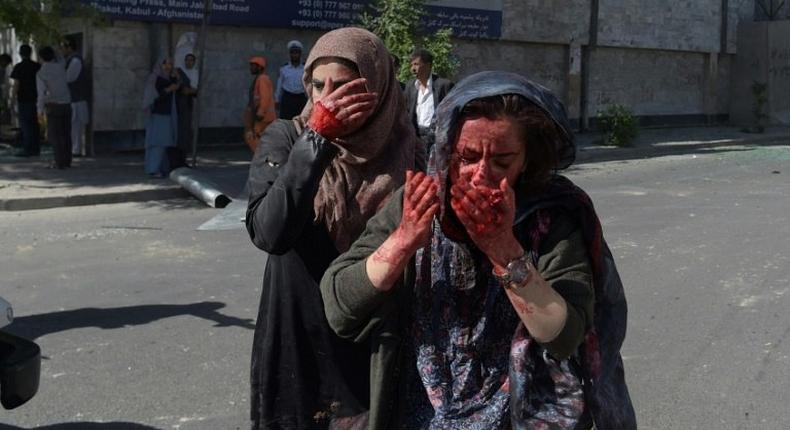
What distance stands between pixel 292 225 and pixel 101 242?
7053 millimetres

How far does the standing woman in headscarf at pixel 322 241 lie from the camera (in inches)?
95.0

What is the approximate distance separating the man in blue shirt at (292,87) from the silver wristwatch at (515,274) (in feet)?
40.9

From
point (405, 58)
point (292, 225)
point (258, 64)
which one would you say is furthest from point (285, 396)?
point (405, 58)

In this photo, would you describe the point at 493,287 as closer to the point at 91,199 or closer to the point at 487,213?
the point at 487,213

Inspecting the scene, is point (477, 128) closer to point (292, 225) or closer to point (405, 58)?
point (292, 225)

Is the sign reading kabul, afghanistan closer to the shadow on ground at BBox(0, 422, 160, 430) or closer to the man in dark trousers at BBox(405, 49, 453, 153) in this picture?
the man in dark trousers at BBox(405, 49, 453, 153)

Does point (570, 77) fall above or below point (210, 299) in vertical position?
above

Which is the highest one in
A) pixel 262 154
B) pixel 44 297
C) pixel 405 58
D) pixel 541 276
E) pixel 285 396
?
pixel 405 58

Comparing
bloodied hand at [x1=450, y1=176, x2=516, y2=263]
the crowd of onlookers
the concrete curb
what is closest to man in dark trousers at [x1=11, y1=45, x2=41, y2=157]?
the crowd of onlookers

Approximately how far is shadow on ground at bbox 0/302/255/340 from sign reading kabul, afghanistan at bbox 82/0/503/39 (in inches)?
357

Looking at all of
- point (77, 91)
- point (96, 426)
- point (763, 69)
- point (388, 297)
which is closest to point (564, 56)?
point (763, 69)

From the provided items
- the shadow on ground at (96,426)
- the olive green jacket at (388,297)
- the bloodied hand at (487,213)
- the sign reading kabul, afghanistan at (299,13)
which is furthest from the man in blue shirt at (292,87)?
the bloodied hand at (487,213)

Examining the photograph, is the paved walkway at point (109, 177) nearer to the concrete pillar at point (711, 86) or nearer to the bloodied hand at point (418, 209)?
the concrete pillar at point (711, 86)

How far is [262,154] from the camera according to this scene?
8.22 ft
